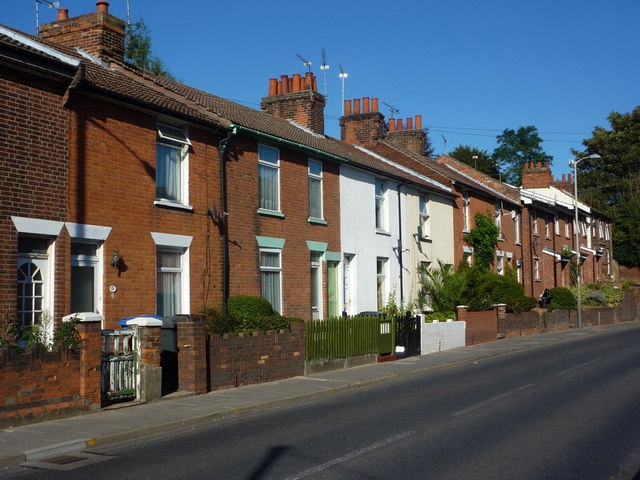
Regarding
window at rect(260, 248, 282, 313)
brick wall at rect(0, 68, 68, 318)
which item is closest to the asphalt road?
brick wall at rect(0, 68, 68, 318)

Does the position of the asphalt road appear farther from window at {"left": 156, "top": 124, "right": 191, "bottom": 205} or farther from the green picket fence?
window at {"left": 156, "top": 124, "right": 191, "bottom": 205}

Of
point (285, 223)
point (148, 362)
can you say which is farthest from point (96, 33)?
point (148, 362)

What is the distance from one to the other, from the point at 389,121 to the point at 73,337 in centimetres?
2820

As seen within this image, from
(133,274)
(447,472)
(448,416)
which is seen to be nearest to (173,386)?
(133,274)

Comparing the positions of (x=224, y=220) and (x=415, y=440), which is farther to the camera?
(x=224, y=220)

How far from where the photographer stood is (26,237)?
12.6 m

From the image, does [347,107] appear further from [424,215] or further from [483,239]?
[483,239]

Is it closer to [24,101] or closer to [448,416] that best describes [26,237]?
[24,101]

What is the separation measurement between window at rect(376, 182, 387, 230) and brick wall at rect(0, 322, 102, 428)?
50.2ft

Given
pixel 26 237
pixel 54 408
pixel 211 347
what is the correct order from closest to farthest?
pixel 54 408 < pixel 26 237 < pixel 211 347

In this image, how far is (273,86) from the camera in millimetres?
27672

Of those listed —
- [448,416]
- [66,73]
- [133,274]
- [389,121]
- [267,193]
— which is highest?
[389,121]

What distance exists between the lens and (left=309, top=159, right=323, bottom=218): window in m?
21.1

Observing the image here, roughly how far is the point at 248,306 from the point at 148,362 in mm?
4792
